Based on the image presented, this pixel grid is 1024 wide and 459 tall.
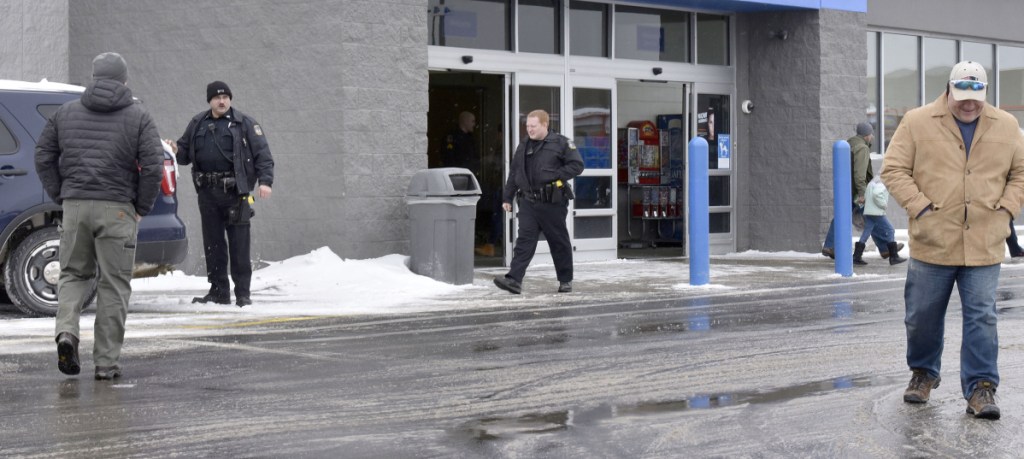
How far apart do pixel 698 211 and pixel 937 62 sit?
9678mm

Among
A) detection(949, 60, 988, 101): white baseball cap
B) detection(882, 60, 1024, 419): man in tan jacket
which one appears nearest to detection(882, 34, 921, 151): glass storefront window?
detection(882, 60, 1024, 419): man in tan jacket

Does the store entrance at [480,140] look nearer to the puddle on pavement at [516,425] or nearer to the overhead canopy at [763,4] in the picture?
the overhead canopy at [763,4]

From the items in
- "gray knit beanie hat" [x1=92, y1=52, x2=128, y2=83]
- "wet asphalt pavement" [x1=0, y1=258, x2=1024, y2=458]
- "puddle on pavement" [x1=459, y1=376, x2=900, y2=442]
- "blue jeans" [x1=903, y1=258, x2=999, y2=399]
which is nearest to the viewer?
"wet asphalt pavement" [x1=0, y1=258, x2=1024, y2=458]

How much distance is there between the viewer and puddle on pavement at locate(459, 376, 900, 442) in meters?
6.39

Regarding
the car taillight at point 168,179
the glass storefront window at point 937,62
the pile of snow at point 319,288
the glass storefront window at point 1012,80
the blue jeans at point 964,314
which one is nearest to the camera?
the blue jeans at point 964,314

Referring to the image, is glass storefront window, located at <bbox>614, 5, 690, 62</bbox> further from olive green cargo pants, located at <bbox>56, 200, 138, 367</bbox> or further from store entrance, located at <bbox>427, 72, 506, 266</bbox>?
olive green cargo pants, located at <bbox>56, 200, 138, 367</bbox>

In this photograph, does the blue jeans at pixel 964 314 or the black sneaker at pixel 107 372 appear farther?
the black sneaker at pixel 107 372

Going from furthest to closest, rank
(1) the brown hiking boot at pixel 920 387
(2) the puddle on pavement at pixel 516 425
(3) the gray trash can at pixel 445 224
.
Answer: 1. (3) the gray trash can at pixel 445 224
2. (1) the brown hiking boot at pixel 920 387
3. (2) the puddle on pavement at pixel 516 425

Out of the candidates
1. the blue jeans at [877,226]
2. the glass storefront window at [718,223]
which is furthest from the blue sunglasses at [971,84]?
the glass storefront window at [718,223]

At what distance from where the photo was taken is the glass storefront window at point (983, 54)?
907 inches

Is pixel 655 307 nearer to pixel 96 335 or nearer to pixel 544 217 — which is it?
pixel 544 217

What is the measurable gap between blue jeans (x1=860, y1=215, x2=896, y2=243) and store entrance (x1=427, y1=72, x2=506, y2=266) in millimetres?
4536

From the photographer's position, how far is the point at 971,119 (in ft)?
22.9

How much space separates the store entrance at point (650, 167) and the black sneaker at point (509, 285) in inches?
290
